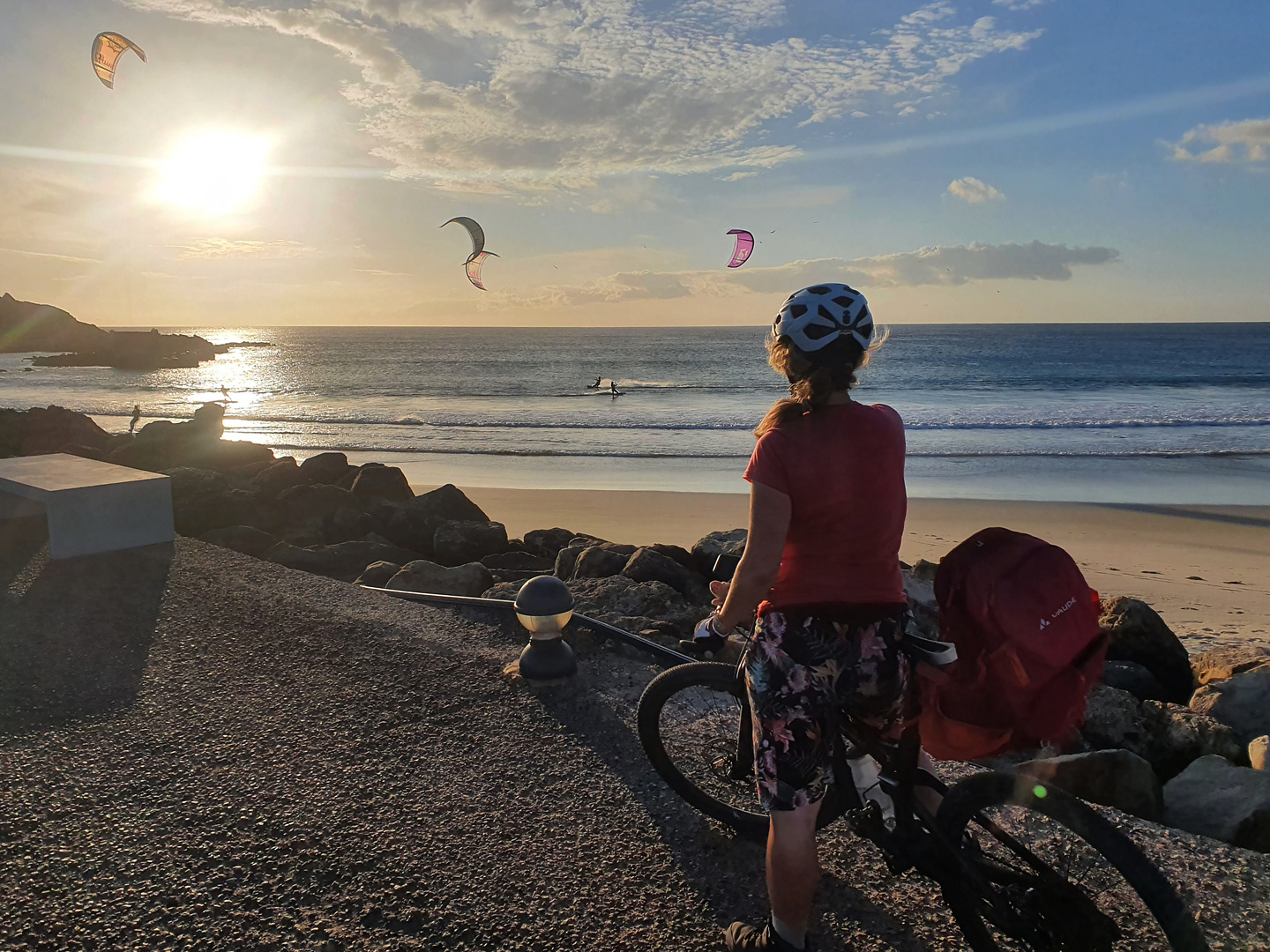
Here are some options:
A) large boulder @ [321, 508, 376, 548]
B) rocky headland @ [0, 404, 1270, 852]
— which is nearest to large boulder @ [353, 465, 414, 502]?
rocky headland @ [0, 404, 1270, 852]

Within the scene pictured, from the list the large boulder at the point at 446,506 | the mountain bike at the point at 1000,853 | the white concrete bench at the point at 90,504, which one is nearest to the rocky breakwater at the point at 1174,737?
the mountain bike at the point at 1000,853

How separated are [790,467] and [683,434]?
70.1 feet

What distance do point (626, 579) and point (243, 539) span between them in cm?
448

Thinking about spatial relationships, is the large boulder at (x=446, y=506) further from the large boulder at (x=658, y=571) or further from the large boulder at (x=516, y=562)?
the large boulder at (x=658, y=571)

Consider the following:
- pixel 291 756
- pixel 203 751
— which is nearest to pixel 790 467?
pixel 291 756

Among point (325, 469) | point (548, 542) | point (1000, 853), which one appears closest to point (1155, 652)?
point (1000, 853)

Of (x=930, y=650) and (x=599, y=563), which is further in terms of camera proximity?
(x=599, y=563)

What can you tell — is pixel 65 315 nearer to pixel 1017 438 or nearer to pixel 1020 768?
pixel 1017 438

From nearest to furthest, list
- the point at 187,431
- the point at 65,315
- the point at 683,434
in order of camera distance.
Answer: the point at 187,431 < the point at 683,434 < the point at 65,315

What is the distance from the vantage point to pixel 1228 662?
15.7 feet

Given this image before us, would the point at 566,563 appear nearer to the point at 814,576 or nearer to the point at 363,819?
the point at 363,819

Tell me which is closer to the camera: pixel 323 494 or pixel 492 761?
pixel 492 761

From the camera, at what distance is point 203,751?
11.3 feet

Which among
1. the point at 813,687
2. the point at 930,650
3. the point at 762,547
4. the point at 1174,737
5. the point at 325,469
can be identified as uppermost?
the point at 762,547
